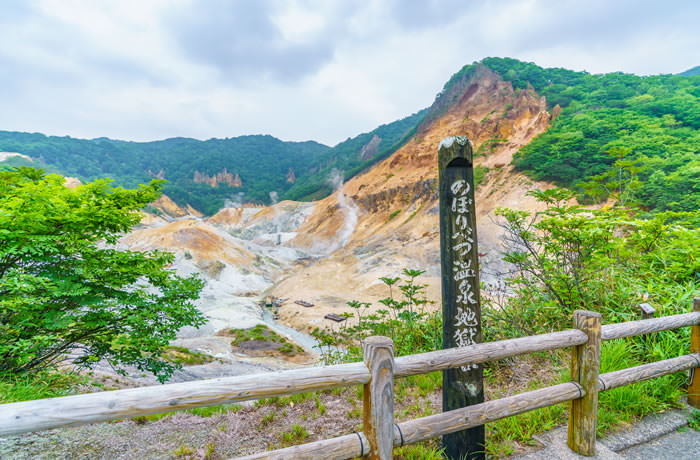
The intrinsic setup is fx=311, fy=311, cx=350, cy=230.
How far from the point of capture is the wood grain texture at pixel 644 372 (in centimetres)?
245

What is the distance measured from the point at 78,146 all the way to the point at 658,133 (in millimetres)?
107614

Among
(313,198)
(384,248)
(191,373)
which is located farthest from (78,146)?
(191,373)

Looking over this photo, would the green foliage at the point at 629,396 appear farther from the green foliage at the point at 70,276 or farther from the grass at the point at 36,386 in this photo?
the grass at the point at 36,386

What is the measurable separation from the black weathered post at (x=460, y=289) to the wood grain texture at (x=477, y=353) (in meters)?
0.20

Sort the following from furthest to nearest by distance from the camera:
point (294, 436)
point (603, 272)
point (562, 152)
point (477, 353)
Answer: point (562, 152)
point (603, 272)
point (294, 436)
point (477, 353)

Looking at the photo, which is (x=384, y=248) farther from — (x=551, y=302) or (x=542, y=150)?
(x=551, y=302)

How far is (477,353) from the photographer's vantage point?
208 centimetres

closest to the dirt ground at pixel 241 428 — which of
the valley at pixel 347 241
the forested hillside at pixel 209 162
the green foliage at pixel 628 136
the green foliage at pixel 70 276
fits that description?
the green foliage at pixel 70 276

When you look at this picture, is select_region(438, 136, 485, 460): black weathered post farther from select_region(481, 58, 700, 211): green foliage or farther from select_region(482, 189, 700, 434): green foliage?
select_region(481, 58, 700, 211): green foliage

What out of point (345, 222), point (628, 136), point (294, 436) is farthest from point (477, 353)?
point (345, 222)

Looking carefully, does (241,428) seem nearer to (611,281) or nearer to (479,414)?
(479,414)

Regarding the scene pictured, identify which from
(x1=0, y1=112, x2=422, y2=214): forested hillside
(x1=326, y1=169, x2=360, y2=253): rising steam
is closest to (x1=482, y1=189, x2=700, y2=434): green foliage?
(x1=326, y1=169, x2=360, y2=253): rising steam

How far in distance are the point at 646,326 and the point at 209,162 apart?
10181 centimetres

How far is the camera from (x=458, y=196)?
7.58ft
